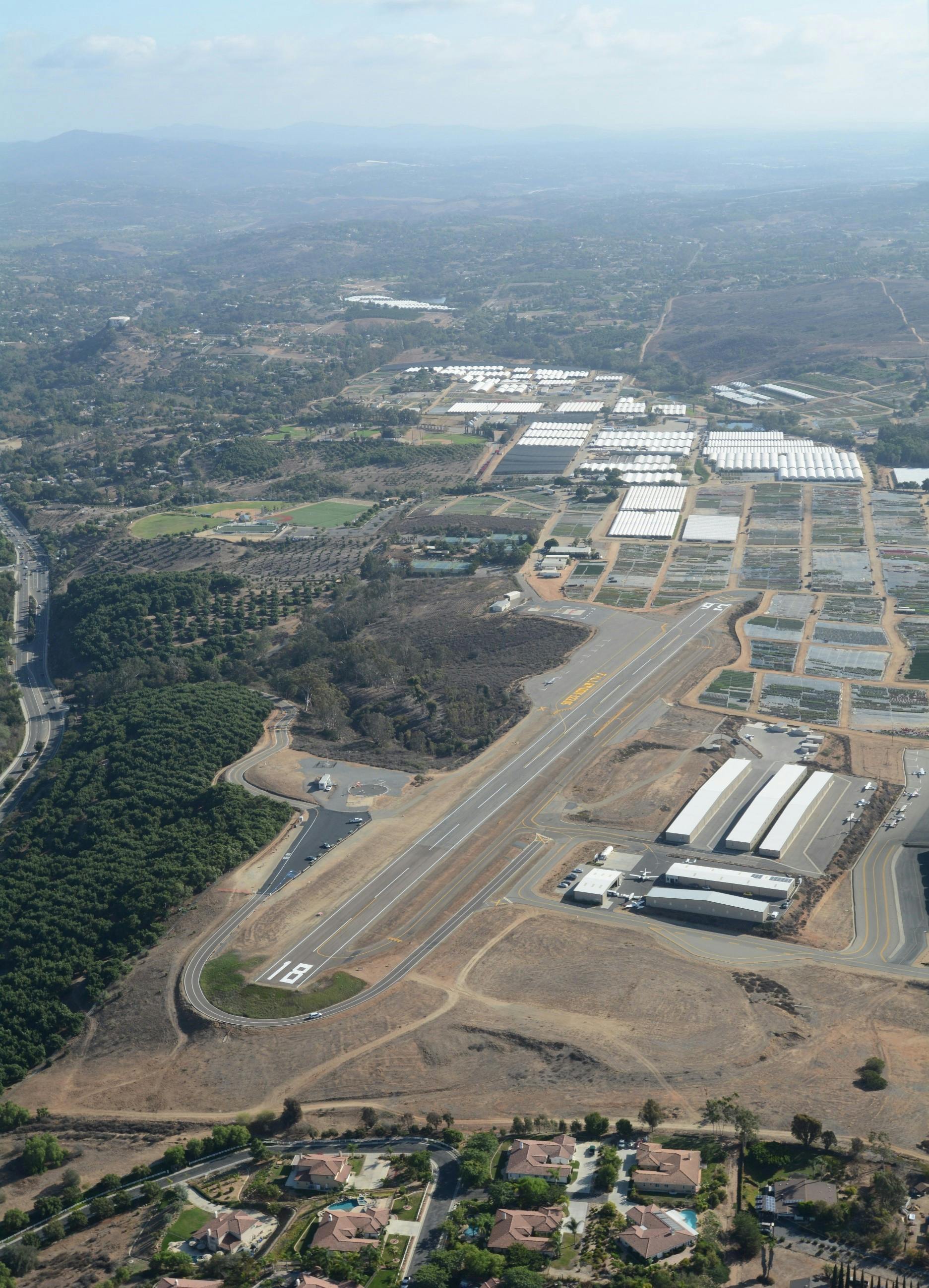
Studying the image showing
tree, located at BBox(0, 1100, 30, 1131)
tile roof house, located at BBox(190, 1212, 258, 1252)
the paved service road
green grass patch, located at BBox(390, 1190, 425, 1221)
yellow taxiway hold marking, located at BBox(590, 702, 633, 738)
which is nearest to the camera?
tile roof house, located at BBox(190, 1212, 258, 1252)

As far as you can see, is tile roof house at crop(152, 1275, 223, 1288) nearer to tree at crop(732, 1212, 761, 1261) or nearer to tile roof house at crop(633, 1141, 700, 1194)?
tile roof house at crop(633, 1141, 700, 1194)

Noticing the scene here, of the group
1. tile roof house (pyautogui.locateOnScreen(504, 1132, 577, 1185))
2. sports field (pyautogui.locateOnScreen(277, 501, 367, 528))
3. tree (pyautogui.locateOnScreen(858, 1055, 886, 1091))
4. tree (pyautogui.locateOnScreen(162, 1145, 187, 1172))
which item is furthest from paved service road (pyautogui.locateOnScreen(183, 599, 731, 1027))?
sports field (pyautogui.locateOnScreen(277, 501, 367, 528))

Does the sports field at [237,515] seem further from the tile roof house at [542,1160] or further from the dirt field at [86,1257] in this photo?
the tile roof house at [542,1160]

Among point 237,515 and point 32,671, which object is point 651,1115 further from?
point 237,515

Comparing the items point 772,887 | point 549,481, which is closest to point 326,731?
point 772,887

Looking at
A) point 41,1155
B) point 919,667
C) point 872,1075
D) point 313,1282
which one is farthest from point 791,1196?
point 919,667

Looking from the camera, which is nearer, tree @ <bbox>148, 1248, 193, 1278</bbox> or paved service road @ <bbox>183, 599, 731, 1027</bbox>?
tree @ <bbox>148, 1248, 193, 1278</bbox>

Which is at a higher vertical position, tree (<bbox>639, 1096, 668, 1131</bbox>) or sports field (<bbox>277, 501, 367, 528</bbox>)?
sports field (<bbox>277, 501, 367, 528</bbox>)

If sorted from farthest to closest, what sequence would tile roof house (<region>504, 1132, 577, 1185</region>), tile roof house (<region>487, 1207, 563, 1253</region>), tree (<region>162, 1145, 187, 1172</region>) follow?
1. tree (<region>162, 1145, 187, 1172</region>)
2. tile roof house (<region>504, 1132, 577, 1185</region>)
3. tile roof house (<region>487, 1207, 563, 1253</region>)
